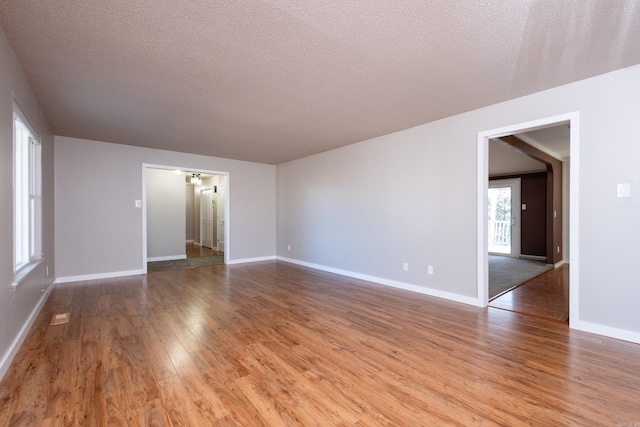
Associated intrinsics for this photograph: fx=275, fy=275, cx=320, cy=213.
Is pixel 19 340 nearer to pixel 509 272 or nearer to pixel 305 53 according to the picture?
pixel 305 53

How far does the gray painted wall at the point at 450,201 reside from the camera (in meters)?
2.55

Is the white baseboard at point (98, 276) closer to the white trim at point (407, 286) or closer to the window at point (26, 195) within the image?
the window at point (26, 195)

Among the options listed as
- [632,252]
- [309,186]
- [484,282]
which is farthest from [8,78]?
[632,252]

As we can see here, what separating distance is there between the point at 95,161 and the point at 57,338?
3.56 m

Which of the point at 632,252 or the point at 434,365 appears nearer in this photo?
the point at 434,365

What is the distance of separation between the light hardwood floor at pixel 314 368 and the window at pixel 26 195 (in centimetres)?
80

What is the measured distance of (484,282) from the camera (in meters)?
3.43

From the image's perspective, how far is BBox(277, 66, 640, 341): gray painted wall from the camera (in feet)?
8.36

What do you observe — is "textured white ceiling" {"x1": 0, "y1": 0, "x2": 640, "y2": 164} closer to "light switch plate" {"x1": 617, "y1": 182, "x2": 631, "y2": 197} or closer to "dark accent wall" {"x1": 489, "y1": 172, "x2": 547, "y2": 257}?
"light switch plate" {"x1": 617, "y1": 182, "x2": 631, "y2": 197}

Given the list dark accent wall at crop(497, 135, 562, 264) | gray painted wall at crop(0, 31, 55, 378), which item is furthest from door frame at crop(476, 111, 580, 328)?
gray painted wall at crop(0, 31, 55, 378)

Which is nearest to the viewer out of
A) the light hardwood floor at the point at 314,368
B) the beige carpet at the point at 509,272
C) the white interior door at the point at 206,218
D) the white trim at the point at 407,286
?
the light hardwood floor at the point at 314,368

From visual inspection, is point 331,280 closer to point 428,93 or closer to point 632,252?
point 428,93

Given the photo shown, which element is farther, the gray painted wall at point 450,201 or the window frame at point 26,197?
the window frame at point 26,197

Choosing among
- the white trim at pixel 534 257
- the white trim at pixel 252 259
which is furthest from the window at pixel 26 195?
A: the white trim at pixel 534 257
